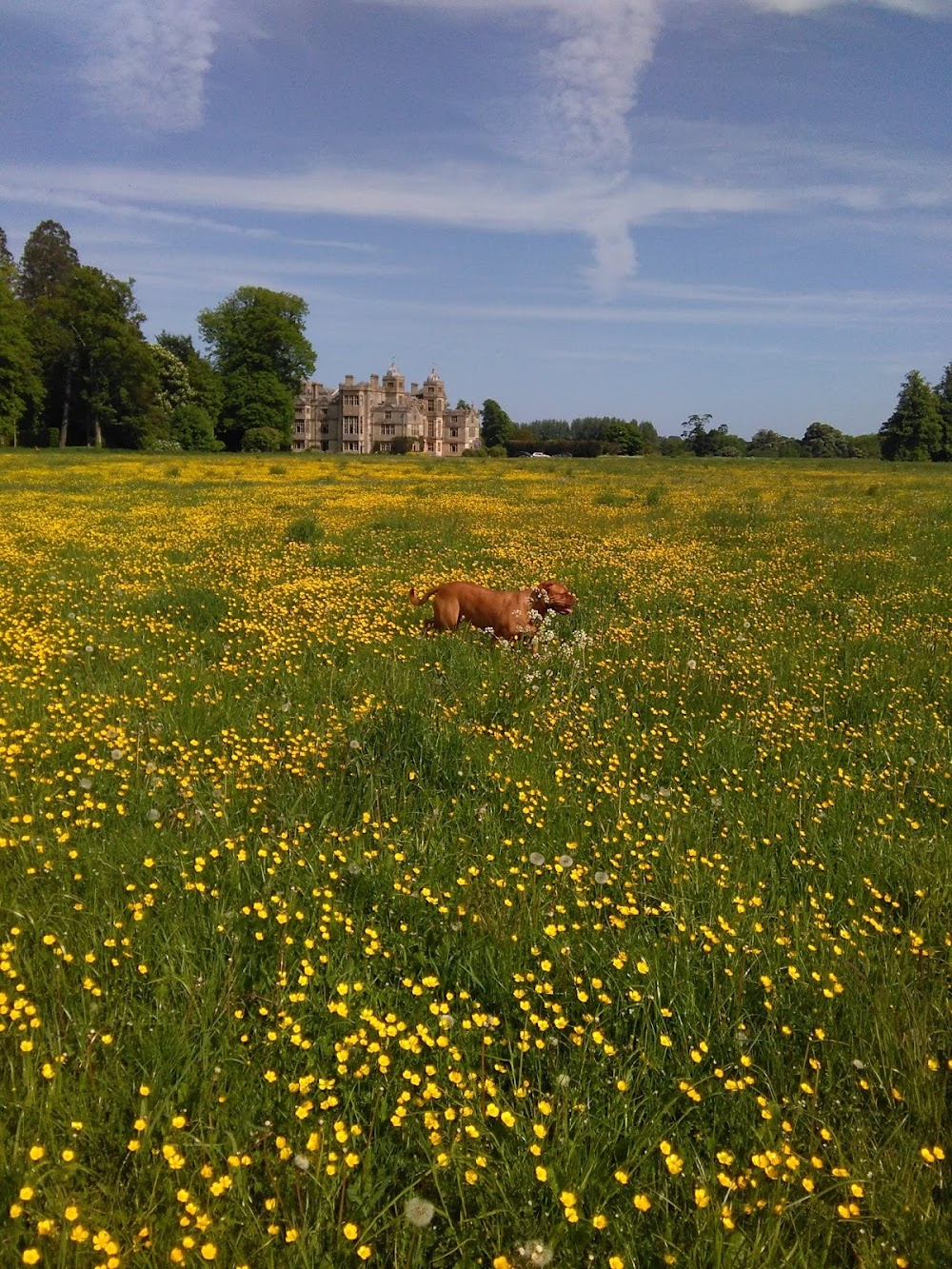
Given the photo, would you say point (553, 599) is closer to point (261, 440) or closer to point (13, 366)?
point (13, 366)

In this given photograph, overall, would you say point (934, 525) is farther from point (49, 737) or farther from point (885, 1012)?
point (49, 737)

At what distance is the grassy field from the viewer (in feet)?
6.57

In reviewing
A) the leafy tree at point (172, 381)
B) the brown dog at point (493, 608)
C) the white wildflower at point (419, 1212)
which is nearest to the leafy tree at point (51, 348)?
the leafy tree at point (172, 381)

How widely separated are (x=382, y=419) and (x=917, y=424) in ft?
277

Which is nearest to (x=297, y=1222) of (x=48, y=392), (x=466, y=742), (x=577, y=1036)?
(x=577, y=1036)

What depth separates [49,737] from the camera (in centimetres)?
433

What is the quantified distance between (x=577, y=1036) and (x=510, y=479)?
93.3 ft

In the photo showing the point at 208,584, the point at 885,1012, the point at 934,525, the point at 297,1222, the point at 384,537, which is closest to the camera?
the point at 297,1222

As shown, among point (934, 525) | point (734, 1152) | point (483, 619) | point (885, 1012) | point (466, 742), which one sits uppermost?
point (934, 525)

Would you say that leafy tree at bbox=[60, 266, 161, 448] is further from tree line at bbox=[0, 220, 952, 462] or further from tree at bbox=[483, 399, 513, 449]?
tree at bbox=[483, 399, 513, 449]

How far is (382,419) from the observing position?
425 feet

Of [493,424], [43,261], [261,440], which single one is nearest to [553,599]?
[261,440]

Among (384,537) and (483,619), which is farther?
(384,537)

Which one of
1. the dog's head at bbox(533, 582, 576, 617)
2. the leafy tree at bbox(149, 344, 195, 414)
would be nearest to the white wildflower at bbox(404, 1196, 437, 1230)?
the dog's head at bbox(533, 582, 576, 617)
